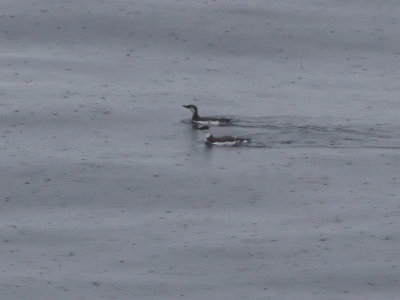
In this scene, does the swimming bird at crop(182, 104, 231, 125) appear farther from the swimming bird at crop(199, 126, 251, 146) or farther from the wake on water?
the swimming bird at crop(199, 126, 251, 146)

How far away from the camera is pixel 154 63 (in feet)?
126

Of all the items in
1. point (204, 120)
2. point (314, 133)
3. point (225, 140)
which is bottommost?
point (225, 140)

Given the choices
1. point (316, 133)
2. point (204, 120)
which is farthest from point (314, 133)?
point (204, 120)

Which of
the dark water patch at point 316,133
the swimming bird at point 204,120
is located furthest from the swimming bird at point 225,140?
the swimming bird at point 204,120

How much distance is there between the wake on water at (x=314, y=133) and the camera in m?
31.6

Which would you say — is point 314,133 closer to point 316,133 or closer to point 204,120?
point 316,133

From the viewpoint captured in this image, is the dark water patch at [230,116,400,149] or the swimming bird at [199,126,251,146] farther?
the swimming bird at [199,126,251,146]

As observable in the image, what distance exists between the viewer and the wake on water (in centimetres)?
3161

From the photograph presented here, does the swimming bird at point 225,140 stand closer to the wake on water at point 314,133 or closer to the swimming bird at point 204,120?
the wake on water at point 314,133

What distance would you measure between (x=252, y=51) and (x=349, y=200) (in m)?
12.2

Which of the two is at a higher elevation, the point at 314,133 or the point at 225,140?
the point at 314,133

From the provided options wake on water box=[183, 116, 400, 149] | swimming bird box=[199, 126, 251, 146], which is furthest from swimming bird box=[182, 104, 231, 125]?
swimming bird box=[199, 126, 251, 146]

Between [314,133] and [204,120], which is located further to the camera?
[204,120]

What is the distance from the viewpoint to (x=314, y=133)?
3222cm
